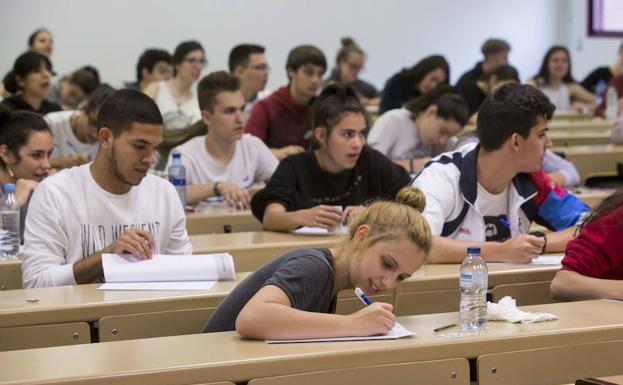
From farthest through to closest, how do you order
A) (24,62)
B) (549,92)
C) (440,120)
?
1. (549,92)
2. (24,62)
3. (440,120)

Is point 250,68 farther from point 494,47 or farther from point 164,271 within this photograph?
point 164,271

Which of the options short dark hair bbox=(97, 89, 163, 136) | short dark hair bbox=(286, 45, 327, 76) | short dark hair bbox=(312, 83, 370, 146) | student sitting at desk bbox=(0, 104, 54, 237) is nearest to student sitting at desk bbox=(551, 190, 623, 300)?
short dark hair bbox=(97, 89, 163, 136)

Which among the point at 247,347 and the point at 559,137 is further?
the point at 559,137

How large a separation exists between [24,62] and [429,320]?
15.3ft

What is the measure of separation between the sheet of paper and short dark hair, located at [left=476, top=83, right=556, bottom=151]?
114 centimetres

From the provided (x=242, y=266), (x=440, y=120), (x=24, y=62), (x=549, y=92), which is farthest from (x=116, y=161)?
(x=549, y=92)

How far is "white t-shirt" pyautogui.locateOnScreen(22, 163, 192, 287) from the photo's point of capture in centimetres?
299

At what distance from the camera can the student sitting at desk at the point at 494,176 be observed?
3.30 m

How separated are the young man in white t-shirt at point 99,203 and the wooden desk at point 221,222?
0.99m

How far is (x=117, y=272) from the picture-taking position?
2.86 m

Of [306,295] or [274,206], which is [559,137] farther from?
[306,295]

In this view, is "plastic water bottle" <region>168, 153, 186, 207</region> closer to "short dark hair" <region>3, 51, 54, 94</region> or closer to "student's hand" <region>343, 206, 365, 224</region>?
"student's hand" <region>343, 206, 365, 224</region>

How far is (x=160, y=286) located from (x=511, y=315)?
1.02 metres

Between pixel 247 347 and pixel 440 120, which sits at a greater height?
pixel 440 120
